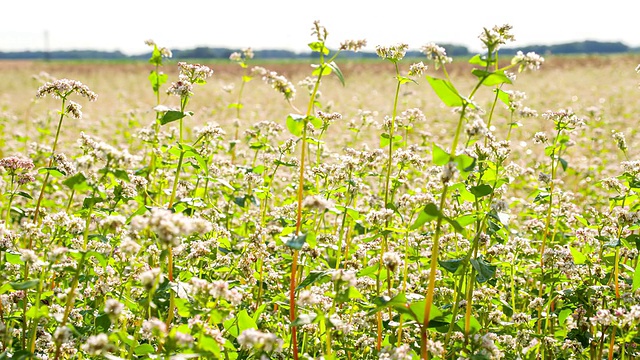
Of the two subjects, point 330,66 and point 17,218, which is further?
point 17,218

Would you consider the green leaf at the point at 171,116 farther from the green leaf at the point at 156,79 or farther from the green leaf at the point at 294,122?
the green leaf at the point at 294,122

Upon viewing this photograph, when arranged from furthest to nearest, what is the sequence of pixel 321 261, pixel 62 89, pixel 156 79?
1. pixel 321 261
2. pixel 156 79
3. pixel 62 89

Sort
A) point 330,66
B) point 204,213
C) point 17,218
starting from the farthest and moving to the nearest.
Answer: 1. point 17,218
2. point 204,213
3. point 330,66

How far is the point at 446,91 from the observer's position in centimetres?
286

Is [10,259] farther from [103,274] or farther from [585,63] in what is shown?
[585,63]

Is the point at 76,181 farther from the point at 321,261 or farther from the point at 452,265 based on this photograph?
the point at 321,261

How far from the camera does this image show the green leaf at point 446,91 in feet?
9.16

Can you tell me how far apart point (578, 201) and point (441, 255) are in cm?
439

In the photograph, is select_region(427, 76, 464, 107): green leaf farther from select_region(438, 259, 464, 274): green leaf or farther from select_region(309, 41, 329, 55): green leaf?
select_region(438, 259, 464, 274): green leaf

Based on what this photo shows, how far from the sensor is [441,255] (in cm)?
518

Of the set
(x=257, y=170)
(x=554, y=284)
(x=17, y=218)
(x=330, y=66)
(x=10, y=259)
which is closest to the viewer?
(x=330, y=66)

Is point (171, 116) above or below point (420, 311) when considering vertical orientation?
above

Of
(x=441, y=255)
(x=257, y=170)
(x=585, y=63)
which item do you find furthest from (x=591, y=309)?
(x=585, y=63)

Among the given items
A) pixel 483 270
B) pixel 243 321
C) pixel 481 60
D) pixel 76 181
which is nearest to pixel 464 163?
pixel 481 60
